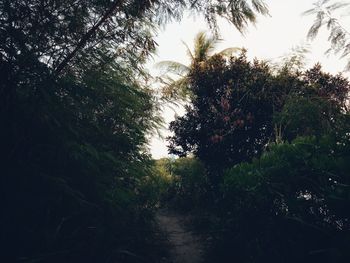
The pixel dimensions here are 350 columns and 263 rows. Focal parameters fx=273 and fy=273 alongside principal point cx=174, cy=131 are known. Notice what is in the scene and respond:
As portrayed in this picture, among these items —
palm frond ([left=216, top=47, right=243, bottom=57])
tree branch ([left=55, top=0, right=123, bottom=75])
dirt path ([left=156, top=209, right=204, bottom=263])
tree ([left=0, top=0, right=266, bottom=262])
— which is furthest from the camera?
palm frond ([left=216, top=47, right=243, bottom=57])

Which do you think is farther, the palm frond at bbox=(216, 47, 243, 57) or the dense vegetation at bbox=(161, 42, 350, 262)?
the palm frond at bbox=(216, 47, 243, 57)

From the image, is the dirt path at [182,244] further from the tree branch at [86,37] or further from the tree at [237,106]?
the tree branch at [86,37]

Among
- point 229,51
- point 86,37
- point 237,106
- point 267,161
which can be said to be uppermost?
point 229,51

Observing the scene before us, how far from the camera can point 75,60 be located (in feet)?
12.4

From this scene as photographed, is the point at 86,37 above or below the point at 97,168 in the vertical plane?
above

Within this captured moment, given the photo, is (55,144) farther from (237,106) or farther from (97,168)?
(237,106)

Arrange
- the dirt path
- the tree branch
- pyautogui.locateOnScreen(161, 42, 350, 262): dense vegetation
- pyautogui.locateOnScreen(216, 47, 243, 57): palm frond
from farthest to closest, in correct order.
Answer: pyautogui.locateOnScreen(216, 47, 243, 57): palm frond → the dirt path → the tree branch → pyautogui.locateOnScreen(161, 42, 350, 262): dense vegetation

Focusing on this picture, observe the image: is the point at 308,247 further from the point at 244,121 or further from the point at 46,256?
the point at 244,121

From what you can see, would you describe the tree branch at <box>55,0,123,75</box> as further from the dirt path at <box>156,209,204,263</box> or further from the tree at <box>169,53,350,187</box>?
the tree at <box>169,53,350,187</box>

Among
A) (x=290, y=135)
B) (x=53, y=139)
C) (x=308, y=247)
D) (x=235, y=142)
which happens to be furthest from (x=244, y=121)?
(x=53, y=139)

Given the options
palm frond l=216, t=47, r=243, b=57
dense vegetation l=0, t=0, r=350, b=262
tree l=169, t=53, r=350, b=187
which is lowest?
dense vegetation l=0, t=0, r=350, b=262

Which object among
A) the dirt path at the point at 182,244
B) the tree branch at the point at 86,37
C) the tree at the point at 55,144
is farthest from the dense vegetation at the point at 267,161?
the tree branch at the point at 86,37

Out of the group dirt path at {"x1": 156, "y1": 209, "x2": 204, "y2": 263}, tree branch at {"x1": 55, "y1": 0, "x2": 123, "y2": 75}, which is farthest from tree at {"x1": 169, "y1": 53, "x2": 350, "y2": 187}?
tree branch at {"x1": 55, "y1": 0, "x2": 123, "y2": 75}

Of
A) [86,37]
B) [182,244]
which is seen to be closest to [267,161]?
[182,244]
